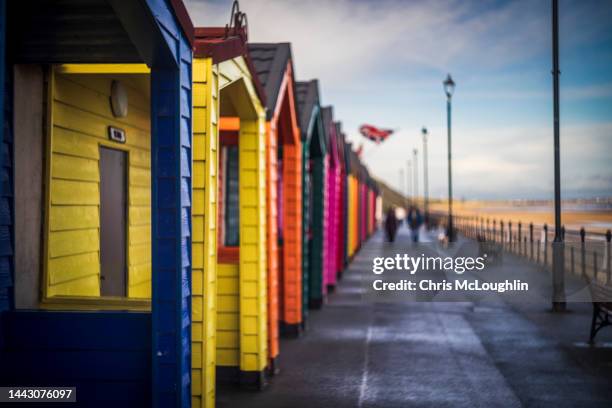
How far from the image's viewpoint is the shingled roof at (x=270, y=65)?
9117 millimetres

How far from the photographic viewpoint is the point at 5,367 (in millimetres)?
5281

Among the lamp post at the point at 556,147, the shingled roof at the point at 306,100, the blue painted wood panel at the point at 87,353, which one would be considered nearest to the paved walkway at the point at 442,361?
the lamp post at the point at 556,147

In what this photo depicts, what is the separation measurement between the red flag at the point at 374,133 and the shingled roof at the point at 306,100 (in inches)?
1336

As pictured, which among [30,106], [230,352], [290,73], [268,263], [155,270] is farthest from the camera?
[290,73]

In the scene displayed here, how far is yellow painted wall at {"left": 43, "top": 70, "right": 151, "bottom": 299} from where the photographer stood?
19.8 ft

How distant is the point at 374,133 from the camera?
48219 millimetres

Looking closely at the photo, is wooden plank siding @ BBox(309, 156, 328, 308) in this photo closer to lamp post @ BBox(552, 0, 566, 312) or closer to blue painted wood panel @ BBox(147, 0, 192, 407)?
lamp post @ BBox(552, 0, 566, 312)

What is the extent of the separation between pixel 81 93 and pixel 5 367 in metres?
2.70

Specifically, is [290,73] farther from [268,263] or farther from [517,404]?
[517,404]

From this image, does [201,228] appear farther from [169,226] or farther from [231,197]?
[231,197]

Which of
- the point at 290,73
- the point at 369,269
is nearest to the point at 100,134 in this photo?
the point at 290,73

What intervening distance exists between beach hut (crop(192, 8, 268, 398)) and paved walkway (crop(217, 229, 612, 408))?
0.57 m

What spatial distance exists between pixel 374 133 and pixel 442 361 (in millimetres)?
39824

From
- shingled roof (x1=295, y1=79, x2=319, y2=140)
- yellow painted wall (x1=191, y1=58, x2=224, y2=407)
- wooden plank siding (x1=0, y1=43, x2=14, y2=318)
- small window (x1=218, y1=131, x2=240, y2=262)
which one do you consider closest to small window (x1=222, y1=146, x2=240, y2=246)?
small window (x1=218, y1=131, x2=240, y2=262)
